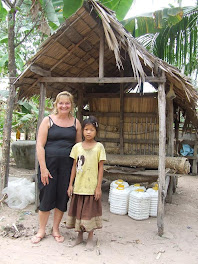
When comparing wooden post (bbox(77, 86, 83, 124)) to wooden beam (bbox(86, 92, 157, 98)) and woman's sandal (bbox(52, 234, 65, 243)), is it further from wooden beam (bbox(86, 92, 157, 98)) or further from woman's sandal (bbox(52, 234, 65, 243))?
woman's sandal (bbox(52, 234, 65, 243))

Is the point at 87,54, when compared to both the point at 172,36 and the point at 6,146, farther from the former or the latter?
the point at 172,36

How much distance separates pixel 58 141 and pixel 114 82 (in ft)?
4.52

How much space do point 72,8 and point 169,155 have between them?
11.7 ft

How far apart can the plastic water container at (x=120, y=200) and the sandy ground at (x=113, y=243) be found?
0.12 metres

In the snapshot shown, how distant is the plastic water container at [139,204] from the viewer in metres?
4.22

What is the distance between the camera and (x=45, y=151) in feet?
10.3

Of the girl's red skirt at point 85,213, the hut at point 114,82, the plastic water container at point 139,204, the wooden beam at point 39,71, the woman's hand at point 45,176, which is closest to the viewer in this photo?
→ the girl's red skirt at point 85,213

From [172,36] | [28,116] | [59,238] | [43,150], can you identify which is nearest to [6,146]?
[43,150]

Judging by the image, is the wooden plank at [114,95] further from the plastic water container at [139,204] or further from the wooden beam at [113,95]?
the plastic water container at [139,204]

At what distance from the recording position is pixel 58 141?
3160 mm

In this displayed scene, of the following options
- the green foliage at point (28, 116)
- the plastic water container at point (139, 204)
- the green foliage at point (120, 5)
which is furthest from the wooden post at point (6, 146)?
the green foliage at point (28, 116)

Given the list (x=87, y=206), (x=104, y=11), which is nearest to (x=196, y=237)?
(x=87, y=206)

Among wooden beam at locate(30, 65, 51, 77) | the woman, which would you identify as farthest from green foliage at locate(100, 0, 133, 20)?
the woman

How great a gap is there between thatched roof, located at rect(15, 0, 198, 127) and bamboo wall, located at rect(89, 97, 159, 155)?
2.65 ft
